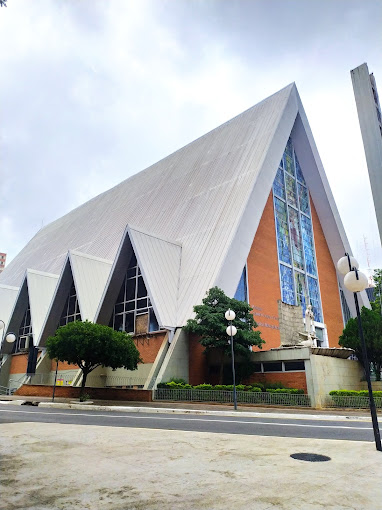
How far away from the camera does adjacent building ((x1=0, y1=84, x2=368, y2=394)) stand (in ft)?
89.2

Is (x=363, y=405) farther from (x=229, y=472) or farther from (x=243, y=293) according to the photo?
(x=229, y=472)

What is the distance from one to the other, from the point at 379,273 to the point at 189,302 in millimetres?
16707

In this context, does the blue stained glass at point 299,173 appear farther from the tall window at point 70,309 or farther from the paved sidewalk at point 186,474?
the paved sidewalk at point 186,474

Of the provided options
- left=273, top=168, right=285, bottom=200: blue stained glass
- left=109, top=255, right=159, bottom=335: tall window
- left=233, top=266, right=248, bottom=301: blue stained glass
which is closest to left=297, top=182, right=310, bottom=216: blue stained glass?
left=273, top=168, right=285, bottom=200: blue stained glass

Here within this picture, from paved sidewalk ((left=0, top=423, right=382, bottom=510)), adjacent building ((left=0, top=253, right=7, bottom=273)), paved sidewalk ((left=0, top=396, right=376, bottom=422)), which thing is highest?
adjacent building ((left=0, top=253, right=7, bottom=273))

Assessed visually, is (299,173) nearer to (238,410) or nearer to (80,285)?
(80,285)

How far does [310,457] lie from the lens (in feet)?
22.7

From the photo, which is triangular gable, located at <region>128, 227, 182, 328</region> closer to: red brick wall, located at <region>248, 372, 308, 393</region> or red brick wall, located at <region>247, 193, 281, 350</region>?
red brick wall, located at <region>247, 193, 281, 350</region>

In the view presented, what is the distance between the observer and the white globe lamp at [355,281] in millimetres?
8846

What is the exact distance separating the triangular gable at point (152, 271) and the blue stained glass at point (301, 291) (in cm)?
1152

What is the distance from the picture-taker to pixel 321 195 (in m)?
40.7

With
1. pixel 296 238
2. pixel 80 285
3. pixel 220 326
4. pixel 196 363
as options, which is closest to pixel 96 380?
pixel 80 285

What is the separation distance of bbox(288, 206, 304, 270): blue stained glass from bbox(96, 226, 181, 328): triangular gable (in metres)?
11.5

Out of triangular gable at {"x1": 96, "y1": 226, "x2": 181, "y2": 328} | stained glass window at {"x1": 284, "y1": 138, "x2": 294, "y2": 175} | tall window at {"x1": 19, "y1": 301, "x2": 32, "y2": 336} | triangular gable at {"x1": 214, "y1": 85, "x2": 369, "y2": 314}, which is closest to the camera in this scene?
triangular gable at {"x1": 96, "y1": 226, "x2": 181, "y2": 328}
